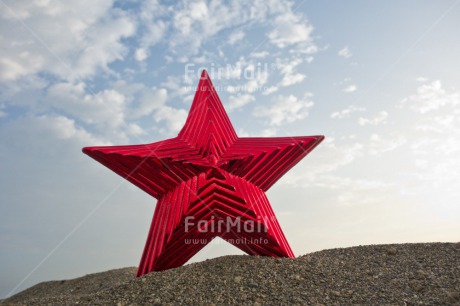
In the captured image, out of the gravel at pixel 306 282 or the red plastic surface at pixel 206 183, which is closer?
the gravel at pixel 306 282

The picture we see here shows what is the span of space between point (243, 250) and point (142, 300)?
201 cm

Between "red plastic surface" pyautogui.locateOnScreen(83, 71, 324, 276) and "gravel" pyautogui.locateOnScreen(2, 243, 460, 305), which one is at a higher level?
"red plastic surface" pyautogui.locateOnScreen(83, 71, 324, 276)

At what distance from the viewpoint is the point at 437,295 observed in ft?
15.9

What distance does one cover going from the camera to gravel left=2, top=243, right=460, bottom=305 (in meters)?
4.79

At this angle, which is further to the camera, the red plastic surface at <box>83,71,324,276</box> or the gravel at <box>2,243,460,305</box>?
the red plastic surface at <box>83,71,324,276</box>

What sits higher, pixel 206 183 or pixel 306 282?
pixel 206 183

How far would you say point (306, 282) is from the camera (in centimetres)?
520

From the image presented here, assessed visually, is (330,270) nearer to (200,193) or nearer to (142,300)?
(200,193)

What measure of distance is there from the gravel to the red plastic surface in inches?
12.4

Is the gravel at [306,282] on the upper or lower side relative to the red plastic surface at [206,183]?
lower

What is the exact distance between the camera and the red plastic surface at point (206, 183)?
544 cm

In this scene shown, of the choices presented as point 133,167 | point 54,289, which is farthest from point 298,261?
point 54,289

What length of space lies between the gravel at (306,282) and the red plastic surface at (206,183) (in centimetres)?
32

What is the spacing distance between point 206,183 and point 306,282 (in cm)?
178
